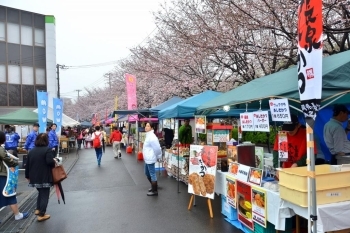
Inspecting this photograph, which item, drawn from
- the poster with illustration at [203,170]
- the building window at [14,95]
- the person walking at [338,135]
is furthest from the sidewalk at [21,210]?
the building window at [14,95]

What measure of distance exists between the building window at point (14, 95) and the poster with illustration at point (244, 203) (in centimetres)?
2674

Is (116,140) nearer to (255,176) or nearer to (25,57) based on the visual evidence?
(255,176)

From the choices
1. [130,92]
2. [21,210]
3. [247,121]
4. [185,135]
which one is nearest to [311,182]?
[247,121]

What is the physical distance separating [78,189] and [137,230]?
13.5 ft

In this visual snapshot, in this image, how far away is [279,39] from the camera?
34.1ft

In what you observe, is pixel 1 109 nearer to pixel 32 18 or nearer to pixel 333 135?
pixel 32 18

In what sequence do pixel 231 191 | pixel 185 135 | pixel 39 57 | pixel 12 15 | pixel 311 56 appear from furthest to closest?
pixel 39 57 → pixel 12 15 → pixel 185 135 → pixel 231 191 → pixel 311 56

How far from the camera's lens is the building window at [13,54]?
2536 centimetres

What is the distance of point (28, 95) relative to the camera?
26156mm

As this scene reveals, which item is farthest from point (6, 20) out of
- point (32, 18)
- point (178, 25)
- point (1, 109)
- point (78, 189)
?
point (78, 189)

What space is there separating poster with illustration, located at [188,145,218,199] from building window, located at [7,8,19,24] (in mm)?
27147

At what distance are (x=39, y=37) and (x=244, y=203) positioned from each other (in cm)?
2872

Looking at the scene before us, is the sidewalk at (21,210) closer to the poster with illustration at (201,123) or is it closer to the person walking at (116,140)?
the poster with illustration at (201,123)

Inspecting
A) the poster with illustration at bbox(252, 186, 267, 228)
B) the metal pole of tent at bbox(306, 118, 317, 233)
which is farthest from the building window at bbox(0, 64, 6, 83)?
the metal pole of tent at bbox(306, 118, 317, 233)
